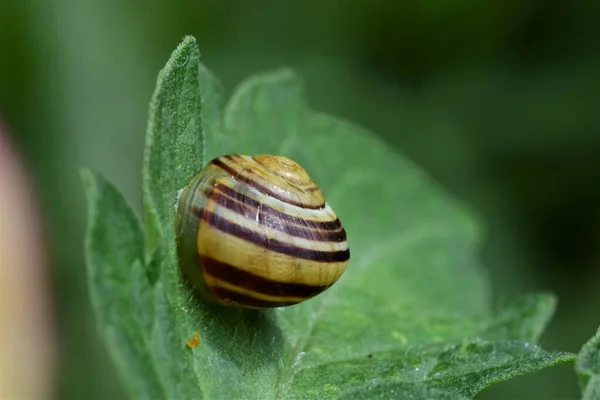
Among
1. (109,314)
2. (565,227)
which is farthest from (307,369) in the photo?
(565,227)

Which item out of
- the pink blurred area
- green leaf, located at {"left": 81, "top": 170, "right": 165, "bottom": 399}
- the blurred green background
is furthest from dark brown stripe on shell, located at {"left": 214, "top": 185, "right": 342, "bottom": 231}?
the blurred green background

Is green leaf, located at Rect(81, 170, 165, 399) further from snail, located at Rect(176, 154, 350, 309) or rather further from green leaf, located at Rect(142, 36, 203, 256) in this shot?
snail, located at Rect(176, 154, 350, 309)

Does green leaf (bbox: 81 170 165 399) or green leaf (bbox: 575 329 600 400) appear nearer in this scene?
green leaf (bbox: 81 170 165 399)

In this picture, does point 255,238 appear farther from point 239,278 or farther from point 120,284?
point 120,284

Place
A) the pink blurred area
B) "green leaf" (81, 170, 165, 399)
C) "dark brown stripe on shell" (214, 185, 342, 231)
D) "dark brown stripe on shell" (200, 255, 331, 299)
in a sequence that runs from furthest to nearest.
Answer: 1. the pink blurred area
2. "dark brown stripe on shell" (214, 185, 342, 231)
3. "dark brown stripe on shell" (200, 255, 331, 299)
4. "green leaf" (81, 170, 165, 399)

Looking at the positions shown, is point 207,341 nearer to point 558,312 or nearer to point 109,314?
point 109,314

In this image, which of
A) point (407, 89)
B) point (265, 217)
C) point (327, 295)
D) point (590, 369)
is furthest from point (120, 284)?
point (407, 89)

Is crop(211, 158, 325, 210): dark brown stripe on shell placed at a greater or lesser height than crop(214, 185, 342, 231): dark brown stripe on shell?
greater

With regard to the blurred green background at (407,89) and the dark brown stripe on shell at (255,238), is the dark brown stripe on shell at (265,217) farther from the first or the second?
the blurred green background at (407,89)
